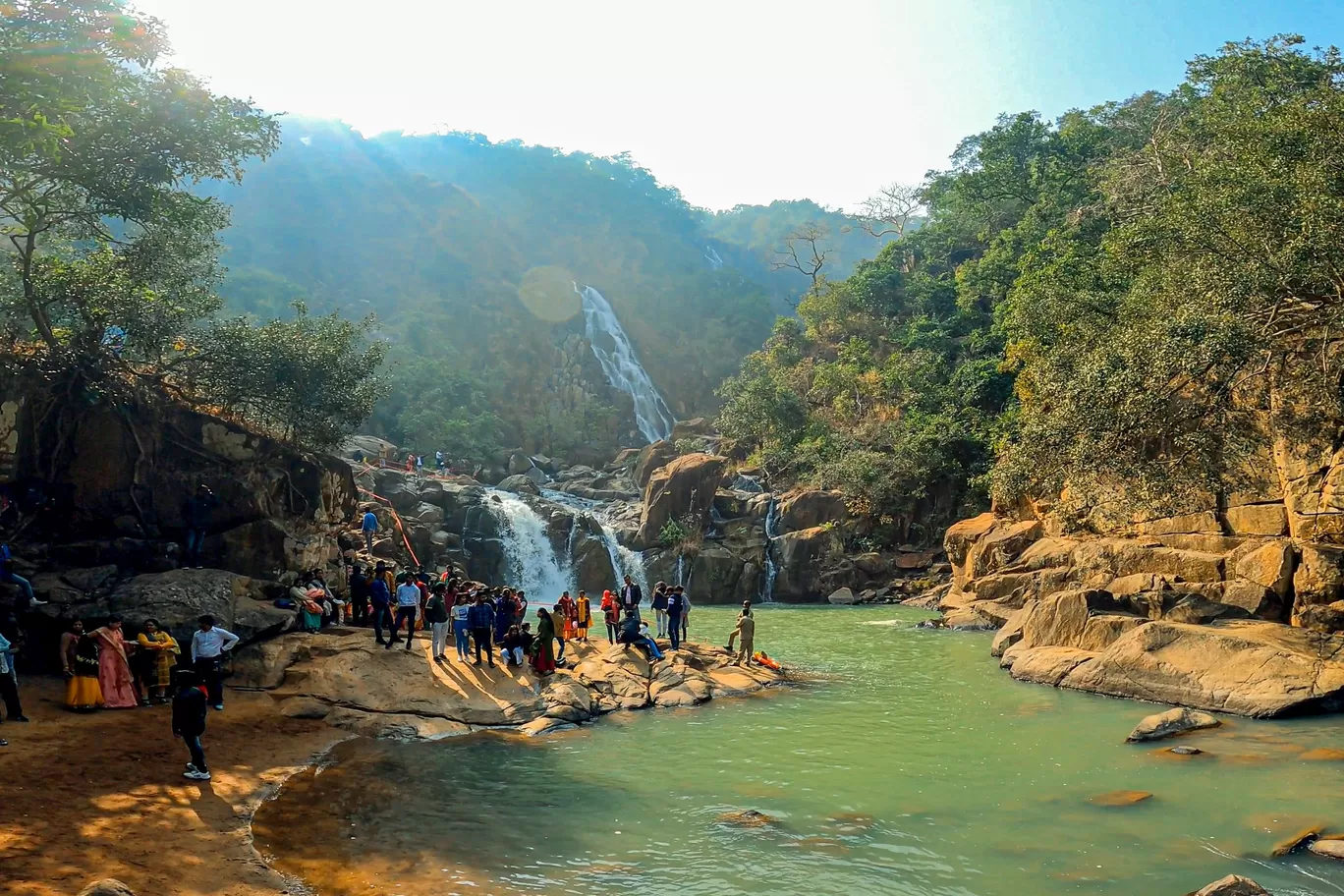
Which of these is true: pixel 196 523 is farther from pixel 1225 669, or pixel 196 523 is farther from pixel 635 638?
pixel 1225 669

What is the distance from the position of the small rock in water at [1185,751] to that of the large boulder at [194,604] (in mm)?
13953

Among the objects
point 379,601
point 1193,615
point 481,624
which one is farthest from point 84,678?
point 1193,615

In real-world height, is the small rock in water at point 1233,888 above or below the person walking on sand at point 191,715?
below

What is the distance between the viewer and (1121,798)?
390 inches

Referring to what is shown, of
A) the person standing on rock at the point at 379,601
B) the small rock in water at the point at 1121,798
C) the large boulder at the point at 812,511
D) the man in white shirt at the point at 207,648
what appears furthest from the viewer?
the large boulder at the point at 812,511

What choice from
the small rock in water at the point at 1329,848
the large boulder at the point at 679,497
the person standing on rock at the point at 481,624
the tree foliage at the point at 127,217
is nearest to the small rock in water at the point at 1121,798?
the small rock in water at the point at 1329,848

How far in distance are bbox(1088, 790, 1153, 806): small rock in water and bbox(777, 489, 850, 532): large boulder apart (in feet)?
81.9

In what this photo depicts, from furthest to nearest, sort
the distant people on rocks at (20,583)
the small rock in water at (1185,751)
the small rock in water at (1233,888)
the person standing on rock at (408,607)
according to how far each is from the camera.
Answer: the person standing on rock at (408,607) → the distant people on rocks at (20,583) → the small rock in water at (1185,751) → the small rock in water at (1233,888)

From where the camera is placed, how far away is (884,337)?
153 feet

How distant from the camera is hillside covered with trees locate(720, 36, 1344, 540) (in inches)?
679

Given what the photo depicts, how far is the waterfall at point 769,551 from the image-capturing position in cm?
3384

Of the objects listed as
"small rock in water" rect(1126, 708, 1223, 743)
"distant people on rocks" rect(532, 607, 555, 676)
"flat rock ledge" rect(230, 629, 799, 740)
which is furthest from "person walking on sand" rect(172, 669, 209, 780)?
"small rock in water" rect(1126, 708, 1223, 743)

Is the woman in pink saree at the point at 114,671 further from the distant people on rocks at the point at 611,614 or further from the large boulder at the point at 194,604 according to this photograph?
the distant people on rocks at the point at 611,614

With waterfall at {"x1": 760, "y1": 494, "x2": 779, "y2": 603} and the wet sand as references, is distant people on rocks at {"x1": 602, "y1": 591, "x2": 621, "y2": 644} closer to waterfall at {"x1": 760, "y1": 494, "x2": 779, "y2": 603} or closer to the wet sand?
the wet sand
